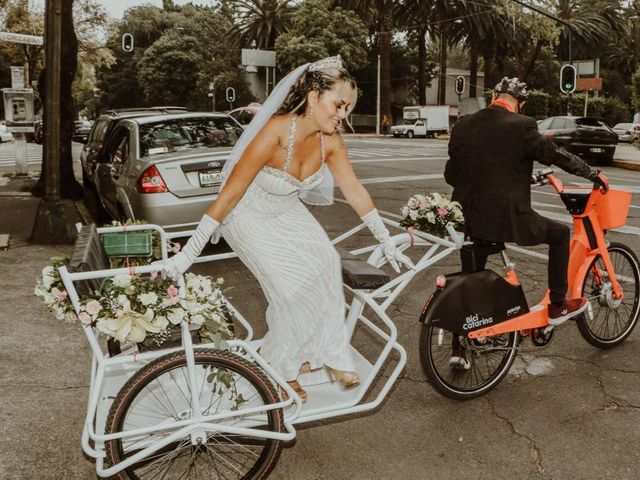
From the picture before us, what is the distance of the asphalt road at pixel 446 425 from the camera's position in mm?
3408

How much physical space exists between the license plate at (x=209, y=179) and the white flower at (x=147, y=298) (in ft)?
16.3

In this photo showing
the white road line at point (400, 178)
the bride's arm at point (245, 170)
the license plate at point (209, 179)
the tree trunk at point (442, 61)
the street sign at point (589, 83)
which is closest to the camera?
the bride's arm at point (245, 170)

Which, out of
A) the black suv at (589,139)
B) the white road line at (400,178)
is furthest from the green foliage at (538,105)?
the white road line at (400,178)

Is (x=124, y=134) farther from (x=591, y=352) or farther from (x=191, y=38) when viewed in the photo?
(x=191, y=38)

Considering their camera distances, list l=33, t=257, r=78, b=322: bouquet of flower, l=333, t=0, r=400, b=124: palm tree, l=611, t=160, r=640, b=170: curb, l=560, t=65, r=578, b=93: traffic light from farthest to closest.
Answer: l=333, t=0, r=400, b=124: palm tree < l=560, t=65, r=578, b=93: traffic light < l=611, t=160, r=640, b=170: curb < l=33, t=257, r=78, b=322: bouquet of flower

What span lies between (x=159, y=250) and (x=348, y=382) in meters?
1.34

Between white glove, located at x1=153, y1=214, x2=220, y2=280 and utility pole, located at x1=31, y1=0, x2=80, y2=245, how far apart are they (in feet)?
20.1

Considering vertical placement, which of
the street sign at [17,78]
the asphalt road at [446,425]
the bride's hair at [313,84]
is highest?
the street sign at [17,78]

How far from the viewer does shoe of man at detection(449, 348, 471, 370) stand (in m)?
4.16

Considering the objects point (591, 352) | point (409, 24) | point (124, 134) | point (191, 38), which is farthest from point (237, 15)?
point (591, 352)

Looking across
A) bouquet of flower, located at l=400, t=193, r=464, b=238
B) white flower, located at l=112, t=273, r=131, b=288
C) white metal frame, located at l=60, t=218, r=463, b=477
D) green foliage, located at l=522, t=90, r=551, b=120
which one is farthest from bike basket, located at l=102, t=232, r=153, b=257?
green foliage, located at l=522, t=90, r=551, b=120

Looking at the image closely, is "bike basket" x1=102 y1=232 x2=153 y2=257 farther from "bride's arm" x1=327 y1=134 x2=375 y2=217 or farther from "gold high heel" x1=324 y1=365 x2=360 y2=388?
"gold high heel" x1=324 y1=365 x2=360 y2=388

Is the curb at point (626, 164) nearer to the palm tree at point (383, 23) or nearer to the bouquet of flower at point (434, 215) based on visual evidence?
the bouquet of flower at point (434, 215)

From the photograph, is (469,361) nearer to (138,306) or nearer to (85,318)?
(138,306)
